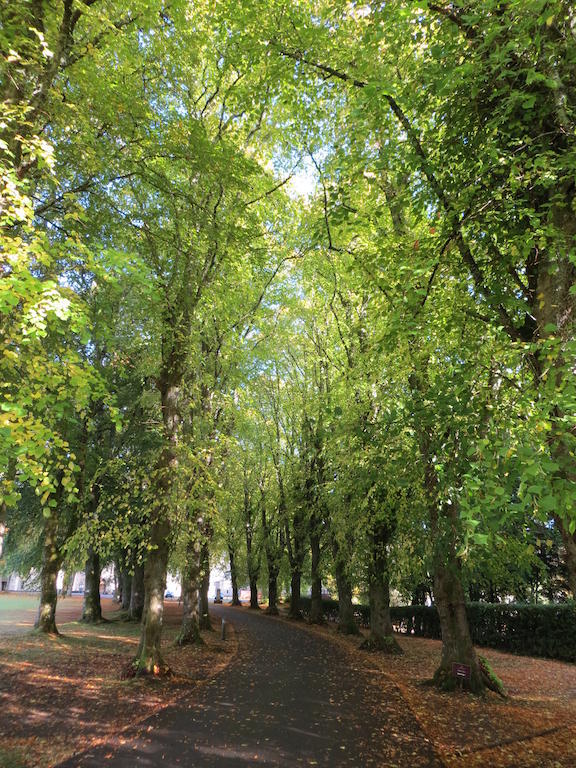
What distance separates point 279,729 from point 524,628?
14657 millimetres

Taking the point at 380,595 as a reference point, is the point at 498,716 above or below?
below

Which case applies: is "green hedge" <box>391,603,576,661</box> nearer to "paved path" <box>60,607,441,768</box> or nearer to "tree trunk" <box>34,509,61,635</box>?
"paved path" <box>60,607,441,768</box>

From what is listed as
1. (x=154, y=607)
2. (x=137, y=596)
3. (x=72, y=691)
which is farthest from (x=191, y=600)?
(x=137, y=596)

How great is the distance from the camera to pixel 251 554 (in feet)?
111

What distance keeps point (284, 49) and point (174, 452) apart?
774 centimetres

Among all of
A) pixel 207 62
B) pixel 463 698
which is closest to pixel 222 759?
pixel 463 698

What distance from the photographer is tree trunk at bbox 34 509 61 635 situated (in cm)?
1567

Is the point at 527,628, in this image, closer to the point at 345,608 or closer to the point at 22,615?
the point at 345,608

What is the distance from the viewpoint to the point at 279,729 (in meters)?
6.66

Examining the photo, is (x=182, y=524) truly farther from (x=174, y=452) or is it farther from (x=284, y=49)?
(x=284, y=49)

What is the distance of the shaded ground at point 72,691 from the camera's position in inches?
232

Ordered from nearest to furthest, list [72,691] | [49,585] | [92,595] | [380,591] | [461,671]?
[72,691], [461,671], [380,591], [49,585], [92,595]

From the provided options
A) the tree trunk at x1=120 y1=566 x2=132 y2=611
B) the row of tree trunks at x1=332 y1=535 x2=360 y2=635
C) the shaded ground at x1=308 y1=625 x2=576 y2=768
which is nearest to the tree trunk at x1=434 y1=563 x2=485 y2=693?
the shaded ground at x1=308 y1=625 x2=576 y2=768

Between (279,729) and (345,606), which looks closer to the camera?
(279,729)
